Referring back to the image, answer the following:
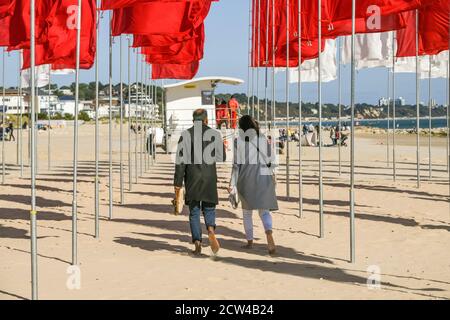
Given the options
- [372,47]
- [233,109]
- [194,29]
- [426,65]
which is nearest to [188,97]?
[233,109]

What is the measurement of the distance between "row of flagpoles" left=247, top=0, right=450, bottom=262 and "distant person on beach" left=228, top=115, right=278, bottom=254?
1023mm

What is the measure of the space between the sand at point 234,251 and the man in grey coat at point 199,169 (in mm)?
492

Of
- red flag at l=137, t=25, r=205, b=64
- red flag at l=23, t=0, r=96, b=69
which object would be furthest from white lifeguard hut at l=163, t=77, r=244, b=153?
red flag at l=23, t=0, r=96, b=69

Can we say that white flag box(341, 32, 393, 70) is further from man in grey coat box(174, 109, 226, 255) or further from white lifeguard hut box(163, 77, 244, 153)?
white lifeguard hut box(163, 77, 244, 153)

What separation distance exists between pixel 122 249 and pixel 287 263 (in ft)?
7.34

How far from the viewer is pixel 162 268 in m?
8.85

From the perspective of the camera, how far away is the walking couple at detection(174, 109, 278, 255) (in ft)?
31.6

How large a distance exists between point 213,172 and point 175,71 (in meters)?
16.6

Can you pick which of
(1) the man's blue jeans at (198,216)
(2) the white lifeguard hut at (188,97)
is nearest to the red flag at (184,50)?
(1) the man's blue jeans at (198,216)

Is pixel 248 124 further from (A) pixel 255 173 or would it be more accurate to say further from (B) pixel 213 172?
(B) pixel 213 172

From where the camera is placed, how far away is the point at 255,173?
9930mm

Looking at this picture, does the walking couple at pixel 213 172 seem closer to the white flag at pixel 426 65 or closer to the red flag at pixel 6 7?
the red flag at pixel 6 7

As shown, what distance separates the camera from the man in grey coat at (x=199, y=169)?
9617 millimetres

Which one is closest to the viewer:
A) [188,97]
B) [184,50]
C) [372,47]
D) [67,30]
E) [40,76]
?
[67,30]
